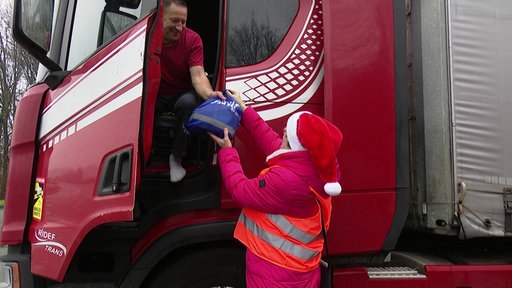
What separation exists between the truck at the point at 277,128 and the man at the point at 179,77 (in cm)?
10

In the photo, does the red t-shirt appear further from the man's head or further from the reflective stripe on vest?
the reflective stripe on vest

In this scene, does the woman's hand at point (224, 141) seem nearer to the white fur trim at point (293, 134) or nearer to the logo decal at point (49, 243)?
the white fur trim at point (293, 134)

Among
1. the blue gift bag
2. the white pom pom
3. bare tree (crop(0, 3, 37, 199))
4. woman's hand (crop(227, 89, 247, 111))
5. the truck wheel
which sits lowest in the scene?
the truck wheel

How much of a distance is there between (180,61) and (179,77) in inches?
4.2

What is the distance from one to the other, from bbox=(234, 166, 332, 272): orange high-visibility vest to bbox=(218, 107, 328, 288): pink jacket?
32mm

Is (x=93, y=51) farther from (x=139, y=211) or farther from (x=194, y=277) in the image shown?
(x=194, y=277)

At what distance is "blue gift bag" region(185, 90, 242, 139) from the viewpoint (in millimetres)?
2166

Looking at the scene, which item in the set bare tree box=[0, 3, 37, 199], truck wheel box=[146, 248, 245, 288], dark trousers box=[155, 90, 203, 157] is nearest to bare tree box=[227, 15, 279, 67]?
dark trousers box=[155, 90, 203, 157]

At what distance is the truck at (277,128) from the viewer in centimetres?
225

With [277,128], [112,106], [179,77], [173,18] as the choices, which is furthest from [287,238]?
[173,18]

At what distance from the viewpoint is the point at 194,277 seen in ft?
7.84

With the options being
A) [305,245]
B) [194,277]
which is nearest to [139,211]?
[194,277]

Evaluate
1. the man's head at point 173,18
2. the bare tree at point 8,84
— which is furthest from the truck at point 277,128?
the bare tree at point 8,84

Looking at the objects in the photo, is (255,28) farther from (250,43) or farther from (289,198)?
(289,198)
